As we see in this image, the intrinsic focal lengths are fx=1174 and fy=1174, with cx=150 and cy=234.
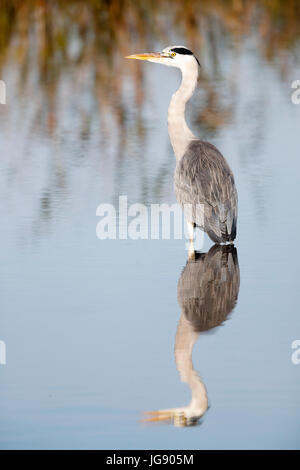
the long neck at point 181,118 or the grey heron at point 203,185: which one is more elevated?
the long neck at point 181,118

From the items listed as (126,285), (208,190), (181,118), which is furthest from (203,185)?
(126,285)

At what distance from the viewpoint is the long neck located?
26.5 feet

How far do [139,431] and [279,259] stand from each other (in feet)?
7.97

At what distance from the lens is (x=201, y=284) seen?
623 centimetres

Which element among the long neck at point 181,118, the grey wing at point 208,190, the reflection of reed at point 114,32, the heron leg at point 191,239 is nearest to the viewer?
the heron leg at point 191,239

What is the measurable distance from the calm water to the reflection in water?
0.15 feet

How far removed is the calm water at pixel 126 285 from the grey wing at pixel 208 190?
0.16 metres

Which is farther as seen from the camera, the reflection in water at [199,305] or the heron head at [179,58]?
the heron head at [179,58]

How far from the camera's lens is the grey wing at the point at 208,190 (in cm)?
705

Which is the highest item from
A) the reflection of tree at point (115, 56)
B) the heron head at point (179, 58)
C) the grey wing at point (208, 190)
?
the reflection of tree at point (115, 56)

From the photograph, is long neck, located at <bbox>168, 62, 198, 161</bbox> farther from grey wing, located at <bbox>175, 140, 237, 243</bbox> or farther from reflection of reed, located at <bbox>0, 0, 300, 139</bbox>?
reflection of reed, located at <bbox>0, 0, 300, 139</bbox>

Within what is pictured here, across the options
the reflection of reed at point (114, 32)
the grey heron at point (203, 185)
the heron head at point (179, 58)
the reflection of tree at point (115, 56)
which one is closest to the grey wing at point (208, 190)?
the grey heron at point (203, 185)

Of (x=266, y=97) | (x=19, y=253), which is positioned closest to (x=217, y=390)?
(x=19, y=253)

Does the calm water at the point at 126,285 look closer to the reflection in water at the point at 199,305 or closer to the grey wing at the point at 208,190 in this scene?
the reflection in water at the point at 199,305
